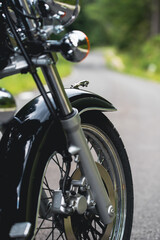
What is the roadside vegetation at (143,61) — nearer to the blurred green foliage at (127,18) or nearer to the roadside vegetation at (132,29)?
the roadside vegetation at (132,29)

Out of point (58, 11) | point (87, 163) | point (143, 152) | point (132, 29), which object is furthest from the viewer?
point (132, 29)

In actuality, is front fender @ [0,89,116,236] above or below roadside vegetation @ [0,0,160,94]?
above

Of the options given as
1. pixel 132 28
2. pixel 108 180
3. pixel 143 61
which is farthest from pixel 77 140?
pixel 132 28

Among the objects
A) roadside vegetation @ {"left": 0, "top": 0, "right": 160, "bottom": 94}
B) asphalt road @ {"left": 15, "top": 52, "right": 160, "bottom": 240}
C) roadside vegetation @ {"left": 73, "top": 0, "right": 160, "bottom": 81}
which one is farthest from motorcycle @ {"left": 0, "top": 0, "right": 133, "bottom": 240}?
roadside vegetation @ {"left": 73, "top": 0, "right": 160, "bottom": 81}

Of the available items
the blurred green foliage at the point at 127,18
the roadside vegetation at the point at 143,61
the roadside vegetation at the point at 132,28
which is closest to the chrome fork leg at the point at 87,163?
the roadside vegetation at the point at 143,61

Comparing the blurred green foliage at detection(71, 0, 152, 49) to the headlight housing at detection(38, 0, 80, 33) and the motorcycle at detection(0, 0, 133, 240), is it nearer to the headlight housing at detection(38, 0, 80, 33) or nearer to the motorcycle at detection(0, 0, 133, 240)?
the motorcycle at detection(0, 0, 133, 240)

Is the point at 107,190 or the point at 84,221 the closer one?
the point at 84,221

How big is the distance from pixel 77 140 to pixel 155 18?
37.4m

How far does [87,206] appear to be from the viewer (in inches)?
79.7

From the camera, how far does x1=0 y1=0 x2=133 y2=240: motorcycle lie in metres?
1.70

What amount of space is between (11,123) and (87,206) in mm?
462

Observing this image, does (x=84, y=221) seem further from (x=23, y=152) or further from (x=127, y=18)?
(x=127, y=18)

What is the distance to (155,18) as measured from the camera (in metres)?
37.9

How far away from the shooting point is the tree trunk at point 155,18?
37.5 m
